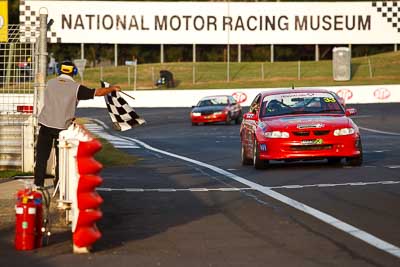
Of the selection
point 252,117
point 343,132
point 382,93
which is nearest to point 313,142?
point 343,132

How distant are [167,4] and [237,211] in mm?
64218

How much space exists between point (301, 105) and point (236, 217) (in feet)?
25.1

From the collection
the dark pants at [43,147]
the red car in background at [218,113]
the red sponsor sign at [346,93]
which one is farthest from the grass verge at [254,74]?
the dark pants at [43,147]

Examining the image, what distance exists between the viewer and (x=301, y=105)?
723 inches

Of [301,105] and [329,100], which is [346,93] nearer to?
[329,100]

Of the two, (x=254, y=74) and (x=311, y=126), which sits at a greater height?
(x=254, y=74)

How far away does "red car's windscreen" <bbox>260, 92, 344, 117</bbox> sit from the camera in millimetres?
18266

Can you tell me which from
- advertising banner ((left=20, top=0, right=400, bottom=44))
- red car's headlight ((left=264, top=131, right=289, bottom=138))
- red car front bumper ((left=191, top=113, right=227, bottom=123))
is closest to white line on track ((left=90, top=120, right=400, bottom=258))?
red car's headlight ((left=264, top=131, right=289, bottom=138))

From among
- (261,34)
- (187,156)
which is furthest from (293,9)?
(187,156)

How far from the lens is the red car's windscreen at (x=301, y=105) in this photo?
18266 millimetres

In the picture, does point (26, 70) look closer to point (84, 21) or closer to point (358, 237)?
point (358, 237)

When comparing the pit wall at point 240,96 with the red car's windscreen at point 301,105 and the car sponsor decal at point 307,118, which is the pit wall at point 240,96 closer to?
the red car's windscreen at point 301,105

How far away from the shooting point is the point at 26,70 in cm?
1683

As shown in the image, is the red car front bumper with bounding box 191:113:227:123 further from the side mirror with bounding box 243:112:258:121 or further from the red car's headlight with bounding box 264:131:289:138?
the red car's headlight with bounding box 264:131:289:138
